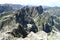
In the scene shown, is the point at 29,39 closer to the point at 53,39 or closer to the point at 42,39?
the point at 42,39

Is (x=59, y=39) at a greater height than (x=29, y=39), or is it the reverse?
(x=59, y=39)

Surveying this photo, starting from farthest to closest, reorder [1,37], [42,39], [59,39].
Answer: [1,37]
[42,39]
[59,39]

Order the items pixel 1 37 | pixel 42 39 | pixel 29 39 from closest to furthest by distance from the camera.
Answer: pixel 42 39 → pixel 29 39 → pixel 1 37

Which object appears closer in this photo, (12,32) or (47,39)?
(47,39)

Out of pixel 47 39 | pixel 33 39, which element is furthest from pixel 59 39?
pixel 33 39

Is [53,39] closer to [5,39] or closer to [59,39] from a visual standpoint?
[59,39]

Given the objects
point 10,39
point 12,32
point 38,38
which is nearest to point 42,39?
point 38,38

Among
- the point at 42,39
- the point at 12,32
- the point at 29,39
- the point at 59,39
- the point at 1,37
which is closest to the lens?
the point at 59,39

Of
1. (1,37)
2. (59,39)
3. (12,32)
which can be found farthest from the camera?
(12,32)

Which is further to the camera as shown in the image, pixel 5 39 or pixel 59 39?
pixel 5 39

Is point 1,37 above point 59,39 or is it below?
below
